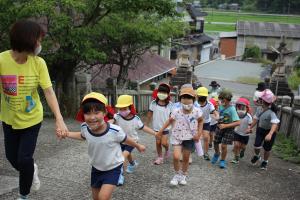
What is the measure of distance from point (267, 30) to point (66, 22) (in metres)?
52.9

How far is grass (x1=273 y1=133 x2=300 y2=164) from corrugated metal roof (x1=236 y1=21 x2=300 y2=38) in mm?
49427

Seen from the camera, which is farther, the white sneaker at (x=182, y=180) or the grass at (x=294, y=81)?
the grass at (x=294, y=81)

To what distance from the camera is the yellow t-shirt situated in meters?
3.50

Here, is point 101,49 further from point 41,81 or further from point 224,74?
point 224,74

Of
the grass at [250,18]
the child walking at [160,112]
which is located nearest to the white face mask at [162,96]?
the child walking at [160,112]

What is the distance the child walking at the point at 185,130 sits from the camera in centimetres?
533

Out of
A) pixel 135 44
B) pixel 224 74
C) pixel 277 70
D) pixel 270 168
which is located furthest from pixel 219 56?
pixel 270 168

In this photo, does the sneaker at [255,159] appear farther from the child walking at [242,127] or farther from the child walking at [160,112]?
the child walking at [160,112]

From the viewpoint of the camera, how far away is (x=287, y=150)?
854 centimetres

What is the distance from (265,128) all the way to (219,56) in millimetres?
51496

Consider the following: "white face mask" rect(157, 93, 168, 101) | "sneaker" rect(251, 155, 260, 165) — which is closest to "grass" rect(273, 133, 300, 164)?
"sneaker" rect(251, 155, 260, 165)

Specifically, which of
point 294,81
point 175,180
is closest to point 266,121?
point 175,180

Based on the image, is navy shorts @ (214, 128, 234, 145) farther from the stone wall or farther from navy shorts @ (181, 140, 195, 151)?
the stone wall

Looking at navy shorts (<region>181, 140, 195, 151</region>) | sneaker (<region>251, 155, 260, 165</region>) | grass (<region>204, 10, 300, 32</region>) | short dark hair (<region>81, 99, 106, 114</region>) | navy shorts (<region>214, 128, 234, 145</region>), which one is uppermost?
short dark hair (<region>81, 99, 106, 114</region>)
